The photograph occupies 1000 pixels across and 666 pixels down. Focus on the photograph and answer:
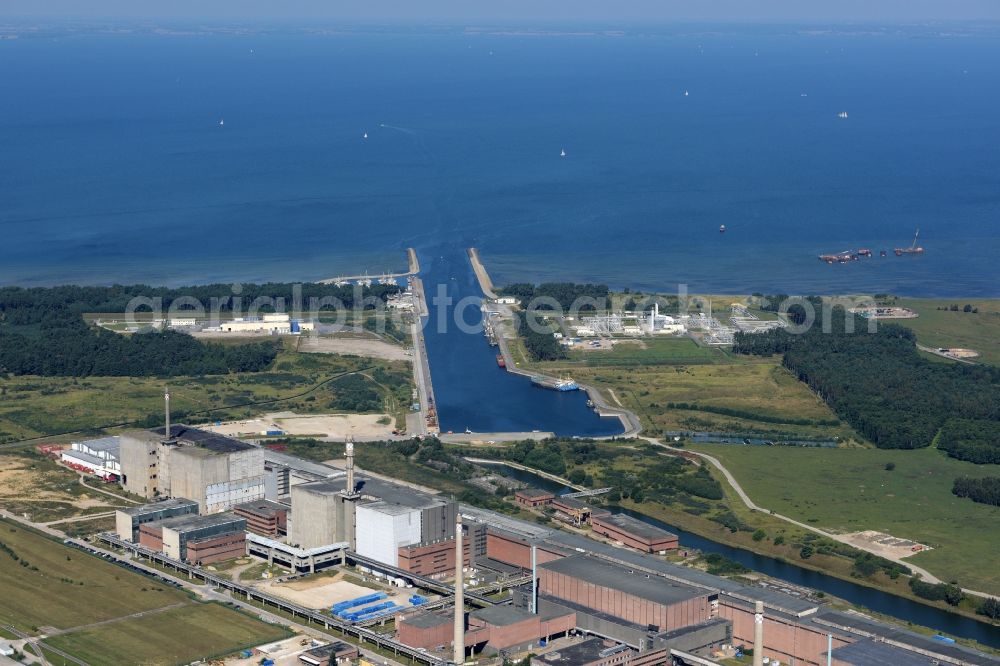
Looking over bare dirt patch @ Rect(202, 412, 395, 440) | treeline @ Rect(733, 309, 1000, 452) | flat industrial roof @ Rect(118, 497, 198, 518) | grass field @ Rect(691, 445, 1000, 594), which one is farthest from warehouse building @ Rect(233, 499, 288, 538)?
treeline @ Rect(733, 309, 1000, 452)

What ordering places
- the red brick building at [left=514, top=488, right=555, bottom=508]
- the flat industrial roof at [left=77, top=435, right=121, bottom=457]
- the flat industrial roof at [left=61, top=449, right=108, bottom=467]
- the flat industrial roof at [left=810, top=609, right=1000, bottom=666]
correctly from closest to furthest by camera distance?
the flat industrial roof at [left=810, top=609, right=1000, bottom=666] → the red brick building at [left=514, top=488, right=555, bottom=508] → the flat industrial roof at [left=61, top=449, right=108, bottom=467] → the flat industrial roof at [left=77, top=435, right=121, bottom=457]

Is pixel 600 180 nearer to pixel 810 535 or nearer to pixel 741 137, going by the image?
pixel 741 137

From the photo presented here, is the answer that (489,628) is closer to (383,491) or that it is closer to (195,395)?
(383,491)

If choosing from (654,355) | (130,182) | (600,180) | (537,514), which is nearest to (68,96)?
(130,182)

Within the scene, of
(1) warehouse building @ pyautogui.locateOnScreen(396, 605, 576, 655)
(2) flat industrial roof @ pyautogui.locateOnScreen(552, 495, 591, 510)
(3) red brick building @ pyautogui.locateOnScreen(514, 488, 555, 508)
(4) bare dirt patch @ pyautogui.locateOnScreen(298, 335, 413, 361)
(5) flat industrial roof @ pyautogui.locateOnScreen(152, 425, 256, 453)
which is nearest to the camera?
(1) warehouse building @ pyautogui.locateOnScreen(396, 605, 576, 655)

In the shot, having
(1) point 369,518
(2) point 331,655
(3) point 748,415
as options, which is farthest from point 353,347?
(2) point 331,655

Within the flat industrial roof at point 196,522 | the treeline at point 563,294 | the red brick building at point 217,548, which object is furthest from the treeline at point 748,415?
the red brick building at point 217,548

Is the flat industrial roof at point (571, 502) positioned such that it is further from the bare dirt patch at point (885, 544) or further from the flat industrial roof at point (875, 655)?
the flat industrial roof at point (875, 655)

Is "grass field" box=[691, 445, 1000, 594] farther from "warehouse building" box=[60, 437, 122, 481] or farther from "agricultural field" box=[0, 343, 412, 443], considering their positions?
"warehouse building" box=[60, 437, 122, 481]
